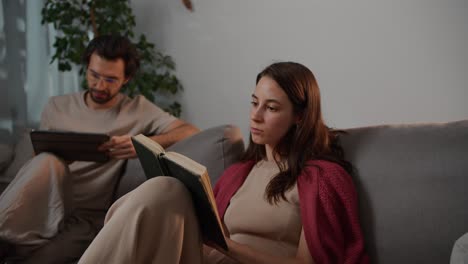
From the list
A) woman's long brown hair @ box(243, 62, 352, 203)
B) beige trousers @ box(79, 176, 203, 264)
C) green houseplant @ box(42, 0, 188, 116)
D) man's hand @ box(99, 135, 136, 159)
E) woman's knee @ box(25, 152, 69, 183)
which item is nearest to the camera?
beige trousers @ box(79, 176, 203, 264)

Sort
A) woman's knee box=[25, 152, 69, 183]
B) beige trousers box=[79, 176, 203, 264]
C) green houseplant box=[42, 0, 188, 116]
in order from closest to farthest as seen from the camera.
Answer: beige trousers box=[79, 176, 203, 264] → woman's knee box=[25, 152, 69, 183] → green houseplant box=[42, 0, 188, 116]

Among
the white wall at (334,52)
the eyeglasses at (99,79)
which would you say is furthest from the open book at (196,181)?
the white wall at (334,52)

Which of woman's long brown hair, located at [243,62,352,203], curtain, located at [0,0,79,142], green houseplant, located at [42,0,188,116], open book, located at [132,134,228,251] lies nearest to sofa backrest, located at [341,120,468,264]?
woman's long brown hair, located at [243,62,352,203]

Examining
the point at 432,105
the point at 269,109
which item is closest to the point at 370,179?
the point at 269,109

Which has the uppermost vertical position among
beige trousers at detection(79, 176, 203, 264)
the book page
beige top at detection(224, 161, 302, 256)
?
the book page

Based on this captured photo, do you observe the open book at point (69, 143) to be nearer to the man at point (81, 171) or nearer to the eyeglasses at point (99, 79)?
the man at point (81, 171)

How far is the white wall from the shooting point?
2.25 metres

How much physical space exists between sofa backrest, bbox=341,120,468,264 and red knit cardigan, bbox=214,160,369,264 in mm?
67

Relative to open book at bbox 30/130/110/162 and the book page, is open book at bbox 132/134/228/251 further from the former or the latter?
open book at bbox 30/130/110/162

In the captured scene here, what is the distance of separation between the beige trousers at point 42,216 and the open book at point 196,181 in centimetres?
62

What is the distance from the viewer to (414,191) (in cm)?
138

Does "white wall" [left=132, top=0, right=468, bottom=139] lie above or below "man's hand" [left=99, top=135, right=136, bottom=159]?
above

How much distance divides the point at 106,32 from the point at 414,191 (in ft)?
7.49

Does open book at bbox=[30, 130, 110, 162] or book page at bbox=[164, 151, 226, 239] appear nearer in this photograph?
book page at bbox=[164, 151, 226, 239]
